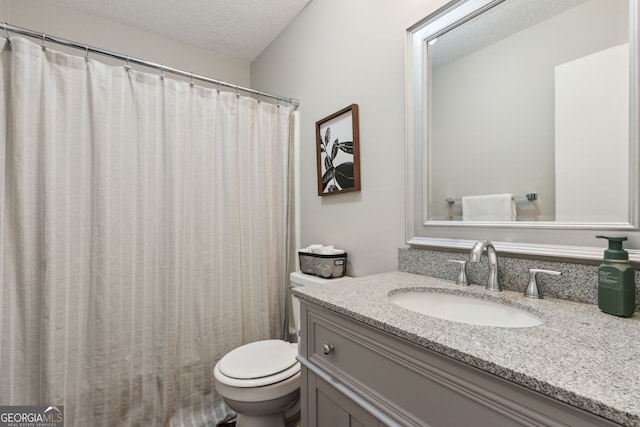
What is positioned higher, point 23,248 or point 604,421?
point 23,248

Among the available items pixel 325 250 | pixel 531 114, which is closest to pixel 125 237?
pixel 325 250

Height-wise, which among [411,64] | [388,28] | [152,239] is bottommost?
[152,239]

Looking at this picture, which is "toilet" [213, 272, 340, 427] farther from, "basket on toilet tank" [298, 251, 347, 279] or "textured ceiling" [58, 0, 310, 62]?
"textured ceiling" [58, 0, 310, 62]

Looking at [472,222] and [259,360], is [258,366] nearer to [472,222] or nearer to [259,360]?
[259,360]

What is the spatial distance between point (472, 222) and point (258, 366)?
1087 mm

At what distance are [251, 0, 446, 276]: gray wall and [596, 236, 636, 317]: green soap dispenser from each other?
0.65 meters

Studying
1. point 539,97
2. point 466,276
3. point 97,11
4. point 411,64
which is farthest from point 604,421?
point 97,11

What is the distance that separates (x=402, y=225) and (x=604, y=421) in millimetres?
910

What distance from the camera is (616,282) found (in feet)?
2.12

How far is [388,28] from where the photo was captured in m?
1.29

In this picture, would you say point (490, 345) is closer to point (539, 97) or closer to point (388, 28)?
point (539, 97)

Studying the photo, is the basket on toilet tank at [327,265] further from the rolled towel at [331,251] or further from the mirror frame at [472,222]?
the mirror frame at [472,222]

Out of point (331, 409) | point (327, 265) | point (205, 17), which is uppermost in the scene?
point (205, 17)

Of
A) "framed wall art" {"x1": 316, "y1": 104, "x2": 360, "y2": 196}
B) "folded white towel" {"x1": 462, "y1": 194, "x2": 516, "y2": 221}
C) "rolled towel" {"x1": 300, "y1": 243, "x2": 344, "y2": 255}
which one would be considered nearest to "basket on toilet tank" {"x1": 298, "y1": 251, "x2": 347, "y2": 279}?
"rolled towel" {"x1": 300, "y1": 243, "x2": 344, "y2": 255}
